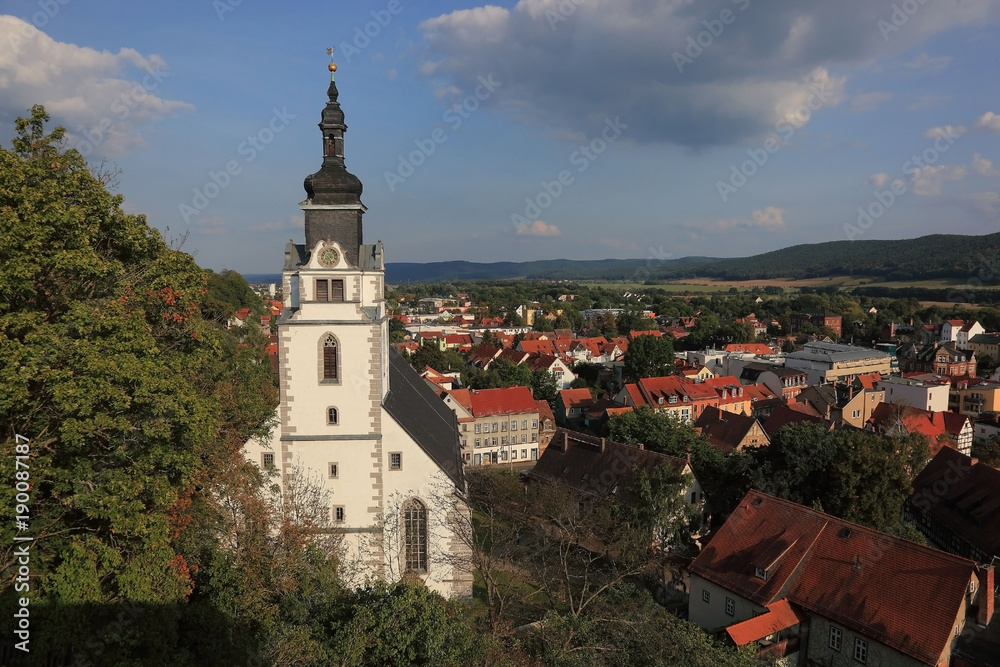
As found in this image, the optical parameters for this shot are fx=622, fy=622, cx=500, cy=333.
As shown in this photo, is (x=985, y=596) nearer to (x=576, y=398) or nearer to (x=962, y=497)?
(x=962, y=497)

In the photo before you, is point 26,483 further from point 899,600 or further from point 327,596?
point 899,600

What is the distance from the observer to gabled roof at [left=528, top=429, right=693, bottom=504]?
94.0 feet

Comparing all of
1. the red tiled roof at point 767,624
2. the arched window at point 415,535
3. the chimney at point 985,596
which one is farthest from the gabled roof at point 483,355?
the chimney at point 985,596

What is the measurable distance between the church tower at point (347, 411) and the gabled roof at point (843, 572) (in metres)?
10.1

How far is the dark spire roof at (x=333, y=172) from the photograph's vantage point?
20.6 m

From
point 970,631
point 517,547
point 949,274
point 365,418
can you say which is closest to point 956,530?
point 970,631

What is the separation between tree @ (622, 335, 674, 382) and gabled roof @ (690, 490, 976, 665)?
44162 mm

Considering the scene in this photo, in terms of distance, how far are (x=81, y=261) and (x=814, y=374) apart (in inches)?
3149

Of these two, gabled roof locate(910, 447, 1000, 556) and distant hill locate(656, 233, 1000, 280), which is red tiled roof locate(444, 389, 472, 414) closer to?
gabled roof locate(910, 447, 1000, 556)

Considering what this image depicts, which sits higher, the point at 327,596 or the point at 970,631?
the point at 327,596

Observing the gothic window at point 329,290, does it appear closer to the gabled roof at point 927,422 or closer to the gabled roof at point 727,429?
the gabled roof at point 727,429

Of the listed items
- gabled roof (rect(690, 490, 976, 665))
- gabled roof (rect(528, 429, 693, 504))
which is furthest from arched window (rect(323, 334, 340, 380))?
gabled roof (rect(690, 490, 976, 665))

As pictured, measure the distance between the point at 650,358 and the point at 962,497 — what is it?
38.5m

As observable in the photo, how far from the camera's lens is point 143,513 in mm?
12156
